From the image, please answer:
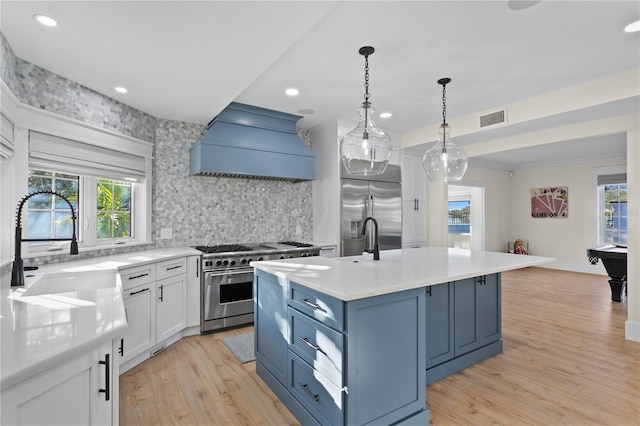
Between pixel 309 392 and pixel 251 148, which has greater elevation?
pixel 251 148

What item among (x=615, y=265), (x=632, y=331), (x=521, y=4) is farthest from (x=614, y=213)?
(x=521, y=4)

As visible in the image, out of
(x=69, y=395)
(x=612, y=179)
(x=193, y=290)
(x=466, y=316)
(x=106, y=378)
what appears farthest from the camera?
(x=612, y=179)

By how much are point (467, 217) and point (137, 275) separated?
7.59 metres

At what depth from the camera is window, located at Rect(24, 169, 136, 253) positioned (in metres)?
2.73

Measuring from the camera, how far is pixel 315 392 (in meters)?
1.90

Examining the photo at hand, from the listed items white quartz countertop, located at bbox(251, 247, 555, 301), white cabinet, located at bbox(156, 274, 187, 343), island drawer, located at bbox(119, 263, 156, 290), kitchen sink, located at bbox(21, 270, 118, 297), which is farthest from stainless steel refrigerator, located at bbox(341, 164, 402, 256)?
kitchen sink, located at bbox(21, 270, 118, 297)

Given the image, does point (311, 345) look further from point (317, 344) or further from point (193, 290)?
point (193, 290)

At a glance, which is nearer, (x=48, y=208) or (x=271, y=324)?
(x=271, y=324)

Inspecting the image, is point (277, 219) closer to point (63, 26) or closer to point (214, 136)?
point (214, 136)

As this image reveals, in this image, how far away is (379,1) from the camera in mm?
1978

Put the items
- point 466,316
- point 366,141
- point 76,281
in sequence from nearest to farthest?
Result: point 76,281 < point 366,141 < point 466,316

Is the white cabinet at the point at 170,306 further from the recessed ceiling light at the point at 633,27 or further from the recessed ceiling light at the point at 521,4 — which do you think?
the recessed ceiling light at the point at 633,27

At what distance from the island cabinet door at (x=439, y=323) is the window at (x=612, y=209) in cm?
654

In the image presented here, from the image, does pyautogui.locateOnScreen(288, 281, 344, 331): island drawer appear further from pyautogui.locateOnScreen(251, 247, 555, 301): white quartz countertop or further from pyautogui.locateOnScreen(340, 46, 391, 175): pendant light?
pyautogui.locateOnScreen(340, 46, 391, 175): pendant light
